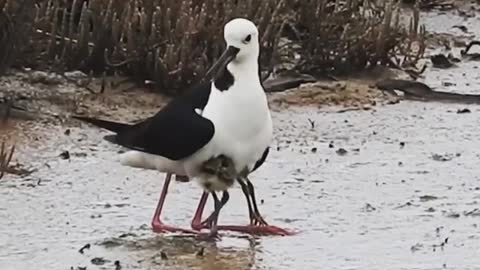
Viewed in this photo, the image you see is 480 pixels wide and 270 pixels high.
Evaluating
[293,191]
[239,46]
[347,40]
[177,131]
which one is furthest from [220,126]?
[347,40]

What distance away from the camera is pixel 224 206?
6988mm

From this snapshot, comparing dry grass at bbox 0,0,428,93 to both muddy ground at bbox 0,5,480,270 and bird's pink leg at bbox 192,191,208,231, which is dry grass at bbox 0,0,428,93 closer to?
muddy ground at bbox 0,5,480,270

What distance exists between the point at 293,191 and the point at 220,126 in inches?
44.3

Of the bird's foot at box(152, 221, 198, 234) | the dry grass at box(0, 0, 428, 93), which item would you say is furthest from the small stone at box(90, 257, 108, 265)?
the dry grass at box(0, 0, 428, 93)

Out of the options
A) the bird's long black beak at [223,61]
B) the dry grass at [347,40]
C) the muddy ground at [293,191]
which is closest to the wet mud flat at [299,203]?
the muddy ground at [293,191]

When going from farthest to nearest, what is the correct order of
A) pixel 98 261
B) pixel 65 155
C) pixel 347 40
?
pixel 347 40 → pixel 65 155 → pixel 98 261

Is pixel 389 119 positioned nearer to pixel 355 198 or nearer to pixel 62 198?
pixel 355 198

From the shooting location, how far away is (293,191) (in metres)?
7.29

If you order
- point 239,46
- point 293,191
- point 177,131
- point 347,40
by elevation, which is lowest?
point 293,191

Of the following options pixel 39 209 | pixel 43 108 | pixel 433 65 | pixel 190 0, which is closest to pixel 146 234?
pixel 39 209

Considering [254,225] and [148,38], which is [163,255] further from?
[148,38]

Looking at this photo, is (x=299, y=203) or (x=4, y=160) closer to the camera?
(x=299, y=203)

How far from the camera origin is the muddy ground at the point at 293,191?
A: 6.12 meters

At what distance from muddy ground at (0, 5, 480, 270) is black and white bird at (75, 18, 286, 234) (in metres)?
0.27
